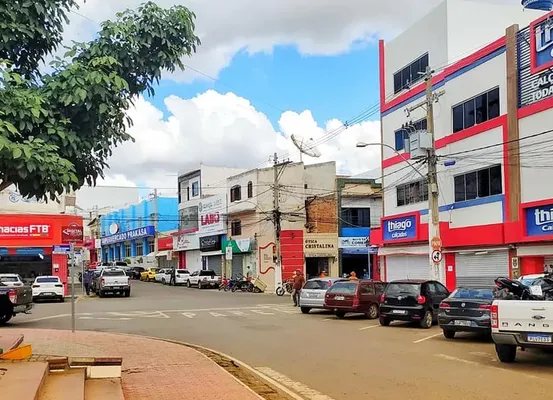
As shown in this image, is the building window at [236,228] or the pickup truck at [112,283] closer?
the pickup truck at [112,283]

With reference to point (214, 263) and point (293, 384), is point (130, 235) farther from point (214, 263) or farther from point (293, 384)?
point (293, 384)

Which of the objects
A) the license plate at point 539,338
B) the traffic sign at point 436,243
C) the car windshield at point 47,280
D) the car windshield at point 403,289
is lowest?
the car windshield at point 47,280

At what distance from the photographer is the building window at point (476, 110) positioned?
26.8 meters

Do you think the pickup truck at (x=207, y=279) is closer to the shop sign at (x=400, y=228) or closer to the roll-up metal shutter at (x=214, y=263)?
the roll-up metal shutter at (x=214, y=263)

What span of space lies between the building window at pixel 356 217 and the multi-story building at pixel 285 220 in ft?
5.02

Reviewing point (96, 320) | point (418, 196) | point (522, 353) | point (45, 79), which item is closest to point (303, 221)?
point (418, 196)

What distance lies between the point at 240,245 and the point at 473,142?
28.1m

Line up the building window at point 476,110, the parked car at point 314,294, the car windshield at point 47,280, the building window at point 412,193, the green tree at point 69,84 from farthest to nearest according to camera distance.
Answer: the car windshield at point 47,280 < the building window at point 412,193 < the building window at point 476,110 < the parked car at point 314,294 < the green tree at point 69,84

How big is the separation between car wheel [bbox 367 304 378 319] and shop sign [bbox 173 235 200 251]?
39176 millimetres

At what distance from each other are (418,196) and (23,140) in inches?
1057

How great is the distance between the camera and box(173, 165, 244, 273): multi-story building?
5775 centimetres

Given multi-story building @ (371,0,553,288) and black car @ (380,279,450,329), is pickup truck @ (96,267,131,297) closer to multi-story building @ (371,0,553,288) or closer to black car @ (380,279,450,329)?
multi-story building @ (371,0,553,288)

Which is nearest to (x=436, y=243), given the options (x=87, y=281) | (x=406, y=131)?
(x=406, y=131)

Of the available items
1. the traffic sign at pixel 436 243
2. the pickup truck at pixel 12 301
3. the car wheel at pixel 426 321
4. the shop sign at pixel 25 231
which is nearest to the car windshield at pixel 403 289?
the car wheel at pixel 426 321
